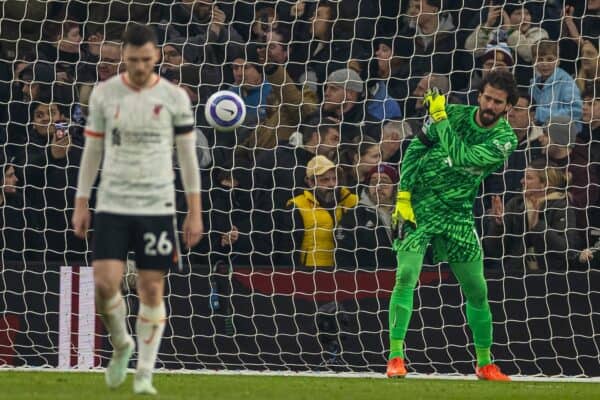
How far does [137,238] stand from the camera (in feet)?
27.6

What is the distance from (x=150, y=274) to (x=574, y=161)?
570 cm

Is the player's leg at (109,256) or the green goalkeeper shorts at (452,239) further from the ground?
the player's leg at (109,256)

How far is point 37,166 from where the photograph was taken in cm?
1362

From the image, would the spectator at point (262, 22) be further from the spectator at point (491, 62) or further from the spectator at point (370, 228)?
the spectator at point (370, 228)

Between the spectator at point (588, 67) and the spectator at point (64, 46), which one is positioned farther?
the spectator at point (64, 46)

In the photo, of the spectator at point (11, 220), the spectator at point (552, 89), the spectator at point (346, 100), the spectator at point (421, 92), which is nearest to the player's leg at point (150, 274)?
the spectator at point (11, 220)

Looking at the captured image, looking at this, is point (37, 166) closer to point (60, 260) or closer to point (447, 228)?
point (60, 260)

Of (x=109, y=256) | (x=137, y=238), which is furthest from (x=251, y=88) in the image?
(x=109, y=256)

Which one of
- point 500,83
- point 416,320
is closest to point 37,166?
point 416,320

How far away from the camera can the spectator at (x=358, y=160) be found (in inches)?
523

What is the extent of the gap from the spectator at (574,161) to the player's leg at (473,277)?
2025 millimetres

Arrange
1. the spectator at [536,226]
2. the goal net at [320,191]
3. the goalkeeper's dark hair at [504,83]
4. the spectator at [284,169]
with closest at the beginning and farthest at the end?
the goalkeeper's dark hair at [504,83]
the spectator at [536,226]
the goal net at [320,191]
the spectator at [284,169]

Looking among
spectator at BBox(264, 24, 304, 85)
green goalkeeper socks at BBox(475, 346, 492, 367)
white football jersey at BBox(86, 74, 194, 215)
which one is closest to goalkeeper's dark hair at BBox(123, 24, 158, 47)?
white football jersey at BBox(86, 74, 194, 215)

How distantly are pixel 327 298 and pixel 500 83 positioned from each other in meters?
2.98
